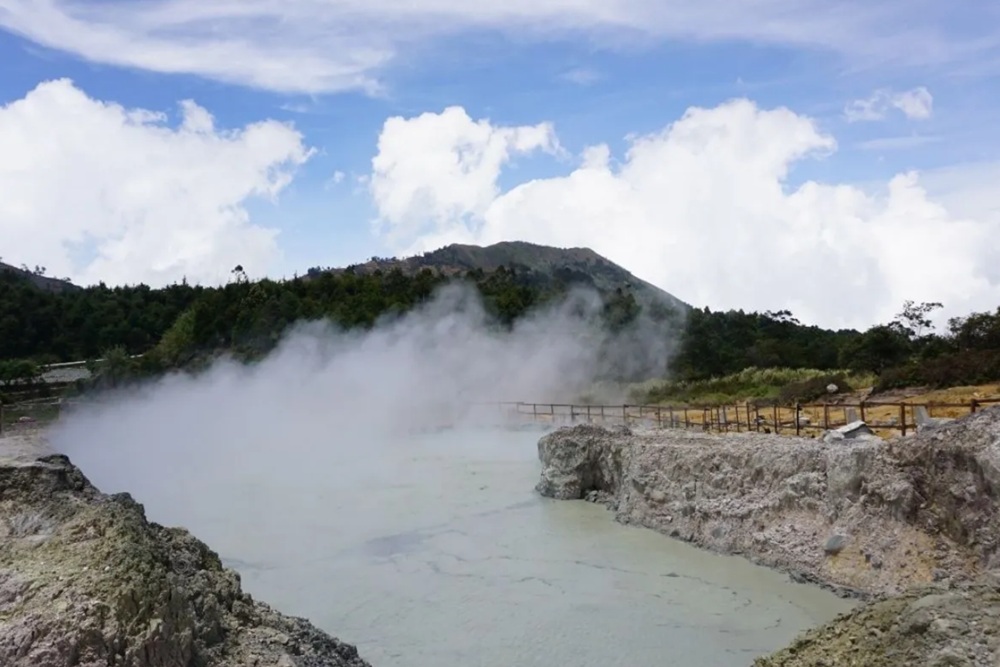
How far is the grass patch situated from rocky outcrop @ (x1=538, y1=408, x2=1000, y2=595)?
13.7m

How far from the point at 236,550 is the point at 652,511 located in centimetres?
637

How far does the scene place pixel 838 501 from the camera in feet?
33.9

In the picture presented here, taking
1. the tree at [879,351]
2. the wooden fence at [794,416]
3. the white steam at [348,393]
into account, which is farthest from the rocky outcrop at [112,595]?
the tree at [879,351]

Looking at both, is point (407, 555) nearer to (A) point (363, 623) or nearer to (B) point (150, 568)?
(A) point (363, 623)

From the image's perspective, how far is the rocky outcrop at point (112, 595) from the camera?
4.43 meters

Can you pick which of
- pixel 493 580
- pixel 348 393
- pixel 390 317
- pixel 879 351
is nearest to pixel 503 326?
pixel 390 317

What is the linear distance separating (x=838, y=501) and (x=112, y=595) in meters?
8.41

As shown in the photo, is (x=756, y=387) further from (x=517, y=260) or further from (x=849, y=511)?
(x=517, y=260)

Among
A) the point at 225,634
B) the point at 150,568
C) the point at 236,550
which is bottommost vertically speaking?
the point at 236,550

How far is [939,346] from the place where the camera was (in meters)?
29.7

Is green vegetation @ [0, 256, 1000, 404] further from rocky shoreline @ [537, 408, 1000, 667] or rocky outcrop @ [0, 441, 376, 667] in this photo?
rocky outcrop @ [0, 441, 376, 667]

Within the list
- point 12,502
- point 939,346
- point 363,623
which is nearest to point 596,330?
point 939,346

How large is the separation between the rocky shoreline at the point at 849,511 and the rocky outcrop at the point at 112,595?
324cm

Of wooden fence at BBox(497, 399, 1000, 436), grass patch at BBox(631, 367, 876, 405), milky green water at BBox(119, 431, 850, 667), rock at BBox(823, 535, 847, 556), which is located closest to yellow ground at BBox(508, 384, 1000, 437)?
wooden fence at BBox(497, 399, 1000, 436)
